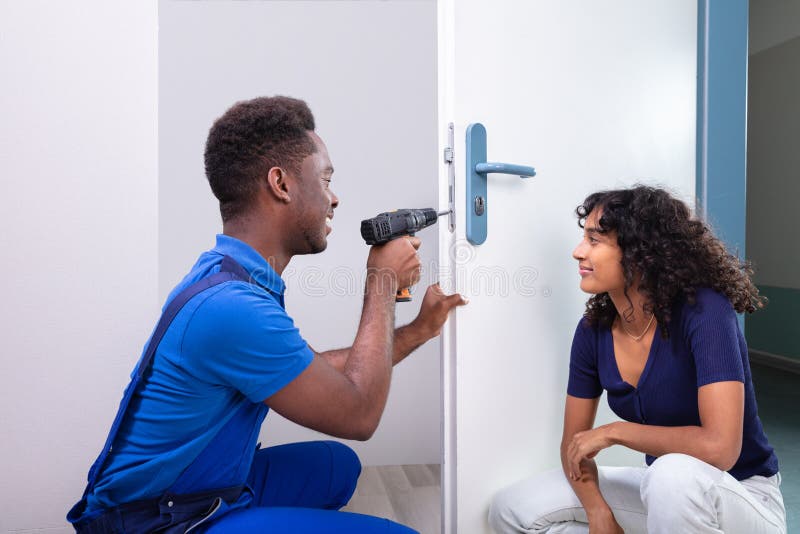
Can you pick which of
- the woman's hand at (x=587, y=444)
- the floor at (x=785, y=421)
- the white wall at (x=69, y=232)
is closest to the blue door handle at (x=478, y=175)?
the woman's hand at (x=587, y=444)

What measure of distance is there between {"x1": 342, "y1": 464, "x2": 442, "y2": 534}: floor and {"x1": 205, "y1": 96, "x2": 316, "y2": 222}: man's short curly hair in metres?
1.35

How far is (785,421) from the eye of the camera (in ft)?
10.1

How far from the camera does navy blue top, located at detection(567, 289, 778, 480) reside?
45.6 inches

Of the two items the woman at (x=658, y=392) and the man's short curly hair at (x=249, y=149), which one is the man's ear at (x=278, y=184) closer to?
the man's short curly hair at (x=249, y=149)

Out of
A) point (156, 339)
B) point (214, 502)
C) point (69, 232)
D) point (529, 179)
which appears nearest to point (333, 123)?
point (69, 232)

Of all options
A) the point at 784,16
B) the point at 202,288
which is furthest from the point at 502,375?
the point at 784,16

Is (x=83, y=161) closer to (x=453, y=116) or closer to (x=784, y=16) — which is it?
(x=453, y=116)

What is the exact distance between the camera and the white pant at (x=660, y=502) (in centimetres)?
109

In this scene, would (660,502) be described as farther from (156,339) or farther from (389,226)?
(156,339)

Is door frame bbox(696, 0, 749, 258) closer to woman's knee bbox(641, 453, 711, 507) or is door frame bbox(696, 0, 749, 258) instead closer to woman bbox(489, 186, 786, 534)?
woman bbox(489, 186, 786, 534)

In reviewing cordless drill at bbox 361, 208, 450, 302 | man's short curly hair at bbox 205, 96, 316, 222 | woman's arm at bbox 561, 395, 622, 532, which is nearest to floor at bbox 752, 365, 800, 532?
woman's arm at bbox 561, 395, 622, 532

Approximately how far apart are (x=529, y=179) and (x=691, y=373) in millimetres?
532

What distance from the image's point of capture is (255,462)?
130cm

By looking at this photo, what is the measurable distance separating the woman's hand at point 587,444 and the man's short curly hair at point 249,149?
0.78m
